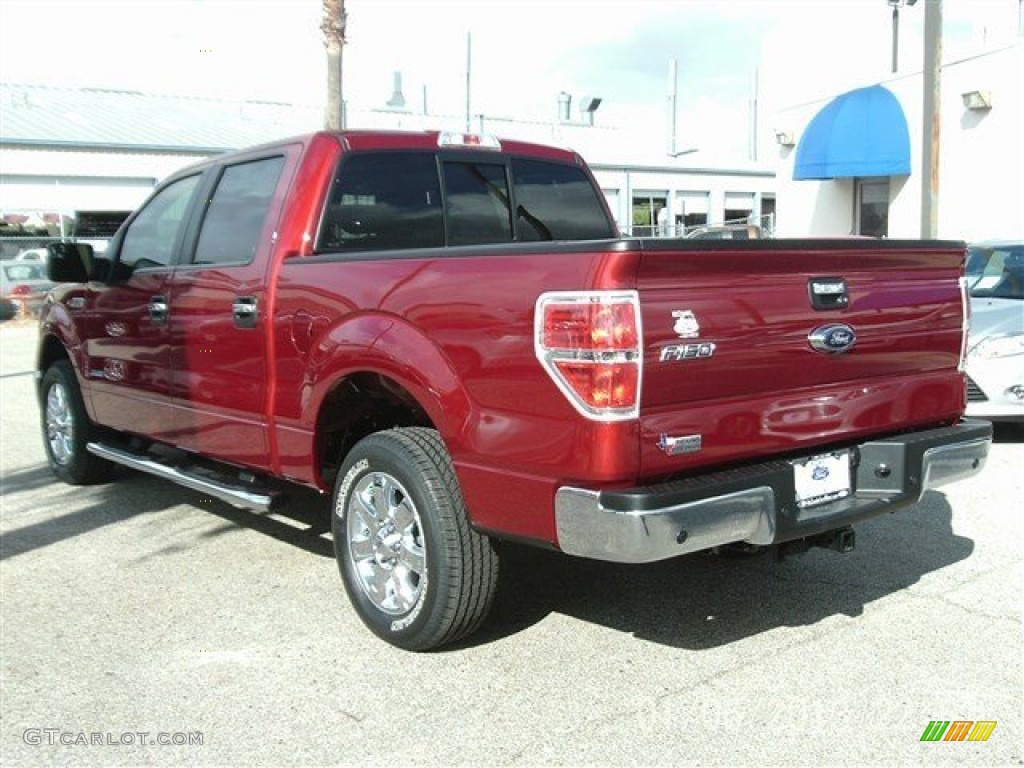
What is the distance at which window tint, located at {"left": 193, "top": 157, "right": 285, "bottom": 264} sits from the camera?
477cm

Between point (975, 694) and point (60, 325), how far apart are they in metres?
5.66

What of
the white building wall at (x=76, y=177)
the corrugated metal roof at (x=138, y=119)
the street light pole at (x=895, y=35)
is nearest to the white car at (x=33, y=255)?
the white building wall at (x=76, y=177)

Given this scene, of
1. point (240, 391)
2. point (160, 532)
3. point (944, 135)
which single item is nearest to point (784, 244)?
point (240, 391)

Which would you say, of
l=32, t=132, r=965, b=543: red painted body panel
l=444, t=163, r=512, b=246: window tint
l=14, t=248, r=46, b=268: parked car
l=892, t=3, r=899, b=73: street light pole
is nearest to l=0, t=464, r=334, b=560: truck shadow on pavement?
l=32, t=132, r=965, b=543: red painted body panel

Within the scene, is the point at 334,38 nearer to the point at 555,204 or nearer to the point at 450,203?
the point at 555,204

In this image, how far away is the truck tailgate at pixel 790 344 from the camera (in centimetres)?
317

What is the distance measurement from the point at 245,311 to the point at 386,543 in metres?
1.34

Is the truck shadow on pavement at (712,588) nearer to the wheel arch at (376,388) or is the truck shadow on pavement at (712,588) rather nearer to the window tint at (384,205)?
the wheel arch at (376,388)

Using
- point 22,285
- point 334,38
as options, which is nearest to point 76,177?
point 22,285

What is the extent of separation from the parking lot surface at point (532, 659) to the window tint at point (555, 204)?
1.71m

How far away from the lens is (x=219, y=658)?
393 cm

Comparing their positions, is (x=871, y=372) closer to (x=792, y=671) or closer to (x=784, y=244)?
(x=784, y=244)

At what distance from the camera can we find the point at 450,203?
4984 millimetres

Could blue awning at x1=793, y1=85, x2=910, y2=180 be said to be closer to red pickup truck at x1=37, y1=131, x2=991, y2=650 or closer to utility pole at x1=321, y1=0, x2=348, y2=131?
utility pole at x1=321, y1=0, x2=348, y2=131
